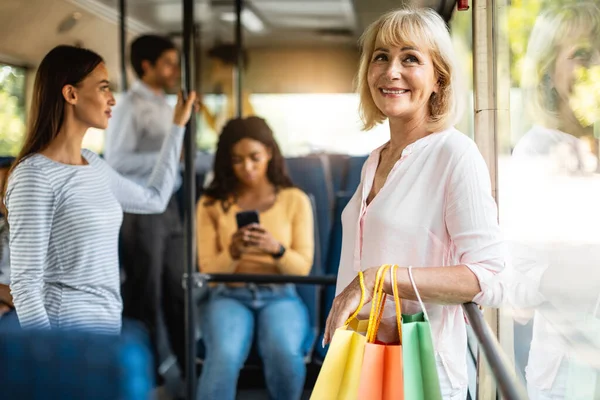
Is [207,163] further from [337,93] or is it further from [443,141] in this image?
[443,141]

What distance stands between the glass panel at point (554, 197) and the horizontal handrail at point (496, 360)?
121mm

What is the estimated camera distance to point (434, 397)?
1249 mm

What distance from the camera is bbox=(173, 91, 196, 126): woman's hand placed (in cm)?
266

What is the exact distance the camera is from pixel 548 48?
1.32 meters

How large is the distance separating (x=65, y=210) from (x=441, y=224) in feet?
3.48

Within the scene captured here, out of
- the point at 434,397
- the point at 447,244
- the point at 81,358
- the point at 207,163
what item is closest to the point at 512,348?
the point at 447,244

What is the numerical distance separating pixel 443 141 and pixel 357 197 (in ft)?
0.81

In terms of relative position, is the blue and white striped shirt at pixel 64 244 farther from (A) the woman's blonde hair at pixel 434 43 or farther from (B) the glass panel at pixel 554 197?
(B) the glass panel at pixel 554 197

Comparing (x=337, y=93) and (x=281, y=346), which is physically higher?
(x=337, y=93)

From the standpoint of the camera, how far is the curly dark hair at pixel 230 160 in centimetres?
329

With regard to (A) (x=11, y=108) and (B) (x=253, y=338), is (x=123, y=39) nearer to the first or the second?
(A) (x=11, y=108)

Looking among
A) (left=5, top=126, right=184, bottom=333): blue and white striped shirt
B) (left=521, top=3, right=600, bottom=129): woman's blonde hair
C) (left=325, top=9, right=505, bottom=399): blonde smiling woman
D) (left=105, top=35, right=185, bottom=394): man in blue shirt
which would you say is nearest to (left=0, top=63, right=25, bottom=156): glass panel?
(left=5, top=126, right=184, bottom=333): blue and white striped shirt

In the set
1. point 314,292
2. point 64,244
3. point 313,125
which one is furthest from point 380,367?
point 313,125

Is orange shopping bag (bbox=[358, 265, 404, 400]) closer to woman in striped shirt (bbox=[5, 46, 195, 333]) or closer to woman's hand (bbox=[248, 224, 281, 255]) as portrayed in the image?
woman in striped shirt (bbox=[5, 46, 195, 333])
